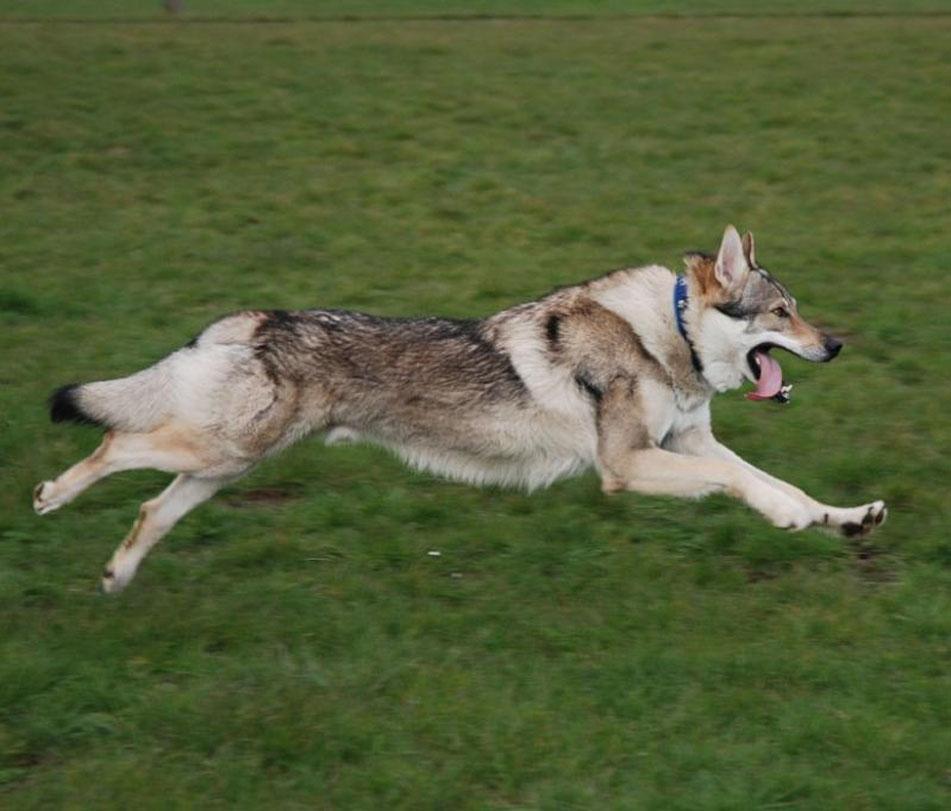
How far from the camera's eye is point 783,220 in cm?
1200

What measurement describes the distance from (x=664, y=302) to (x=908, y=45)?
10.3 metres

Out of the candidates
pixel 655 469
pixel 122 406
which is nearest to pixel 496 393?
pixel 655 469

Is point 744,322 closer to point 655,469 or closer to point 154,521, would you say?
point 655,469

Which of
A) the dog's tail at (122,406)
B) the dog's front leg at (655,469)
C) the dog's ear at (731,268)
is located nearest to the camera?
the dog's front leg at (655,469)

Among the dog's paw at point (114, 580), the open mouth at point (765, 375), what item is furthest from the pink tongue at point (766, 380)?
the dog's paw at point (114, 580)

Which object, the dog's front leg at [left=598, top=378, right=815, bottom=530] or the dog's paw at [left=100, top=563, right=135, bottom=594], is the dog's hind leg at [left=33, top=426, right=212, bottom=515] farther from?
the dog's front leg at [left=598, top=378, right=815, bottom=530]

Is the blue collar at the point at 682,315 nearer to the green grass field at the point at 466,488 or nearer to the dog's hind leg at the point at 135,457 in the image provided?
the green grass field at the point at 466,488

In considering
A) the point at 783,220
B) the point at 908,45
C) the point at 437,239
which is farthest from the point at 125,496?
the point at 908,45

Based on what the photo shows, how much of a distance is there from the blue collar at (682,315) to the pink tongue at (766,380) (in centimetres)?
28

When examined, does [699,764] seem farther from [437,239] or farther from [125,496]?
[437,239]

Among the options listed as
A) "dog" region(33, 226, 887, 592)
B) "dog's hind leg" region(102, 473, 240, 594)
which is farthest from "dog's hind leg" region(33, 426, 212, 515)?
"dog's hind leg" region(102, 473, 240, 594)

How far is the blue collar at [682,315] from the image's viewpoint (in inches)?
271

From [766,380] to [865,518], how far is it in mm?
845

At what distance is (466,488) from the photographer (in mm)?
7766
